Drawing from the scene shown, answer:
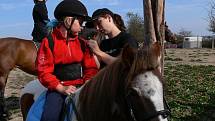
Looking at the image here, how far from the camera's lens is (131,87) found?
8.65 ft

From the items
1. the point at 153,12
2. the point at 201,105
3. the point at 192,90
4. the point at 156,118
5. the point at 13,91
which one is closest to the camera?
the point at 156,118

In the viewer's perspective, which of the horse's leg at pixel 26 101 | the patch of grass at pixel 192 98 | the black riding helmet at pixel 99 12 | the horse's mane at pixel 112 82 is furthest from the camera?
the patch of grass at pixel 192 98

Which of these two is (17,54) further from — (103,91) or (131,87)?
(131,87)

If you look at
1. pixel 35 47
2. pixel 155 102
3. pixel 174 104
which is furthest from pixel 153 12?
pixel 35 47

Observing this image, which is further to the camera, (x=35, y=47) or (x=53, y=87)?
(x=35, y=47)

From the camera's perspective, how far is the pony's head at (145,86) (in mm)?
2574

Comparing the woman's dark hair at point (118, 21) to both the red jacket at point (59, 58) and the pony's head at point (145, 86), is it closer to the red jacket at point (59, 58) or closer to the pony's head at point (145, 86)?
the red jacket at point (59, 58)

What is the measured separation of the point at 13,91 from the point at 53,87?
8546 mm

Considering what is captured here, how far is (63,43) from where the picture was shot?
356cm

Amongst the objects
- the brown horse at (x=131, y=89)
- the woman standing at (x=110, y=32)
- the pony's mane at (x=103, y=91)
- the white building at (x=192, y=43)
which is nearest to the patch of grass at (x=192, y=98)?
the woman standing at (x=110, y=32)

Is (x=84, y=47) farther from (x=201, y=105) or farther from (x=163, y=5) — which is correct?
(x=201, y=105)

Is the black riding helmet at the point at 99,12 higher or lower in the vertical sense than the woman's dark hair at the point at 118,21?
higher

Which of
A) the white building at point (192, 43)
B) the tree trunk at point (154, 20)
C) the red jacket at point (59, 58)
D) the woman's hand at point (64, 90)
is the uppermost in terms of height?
the tree trunk at point (154, 20)

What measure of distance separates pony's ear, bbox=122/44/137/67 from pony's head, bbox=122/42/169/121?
0.01 meters
